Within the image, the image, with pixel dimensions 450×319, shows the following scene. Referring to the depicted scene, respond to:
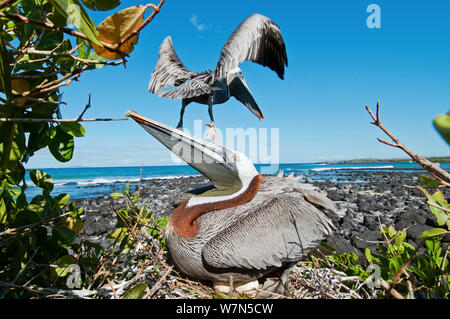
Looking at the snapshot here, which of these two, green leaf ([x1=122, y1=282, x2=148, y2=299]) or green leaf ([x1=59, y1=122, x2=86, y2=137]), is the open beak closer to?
green leaf ([x1=59, y1=122, x2=86, y2=137])

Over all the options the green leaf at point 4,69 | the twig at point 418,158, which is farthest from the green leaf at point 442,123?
the green leaf at point 4,69

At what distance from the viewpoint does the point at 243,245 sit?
5.53 feet

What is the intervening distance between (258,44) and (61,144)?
186 centimetres

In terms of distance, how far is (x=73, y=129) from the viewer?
49.1 inches

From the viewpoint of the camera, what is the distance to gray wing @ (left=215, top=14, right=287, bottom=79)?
2188 millimetres

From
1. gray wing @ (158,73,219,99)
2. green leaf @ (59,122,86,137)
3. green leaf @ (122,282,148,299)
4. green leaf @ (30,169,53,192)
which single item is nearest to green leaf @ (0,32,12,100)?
green leaf @ (59,122,86,137)

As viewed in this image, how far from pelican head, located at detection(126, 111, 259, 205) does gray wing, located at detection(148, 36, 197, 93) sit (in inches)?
30.5

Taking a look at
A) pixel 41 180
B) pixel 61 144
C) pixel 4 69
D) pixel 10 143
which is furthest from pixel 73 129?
pixel 4 69

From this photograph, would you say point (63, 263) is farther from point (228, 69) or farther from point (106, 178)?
point (106, 178)

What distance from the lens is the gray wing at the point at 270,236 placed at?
1.67 meters

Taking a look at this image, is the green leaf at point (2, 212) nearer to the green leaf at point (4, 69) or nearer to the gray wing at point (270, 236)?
the green leaf at point (4, 69)
